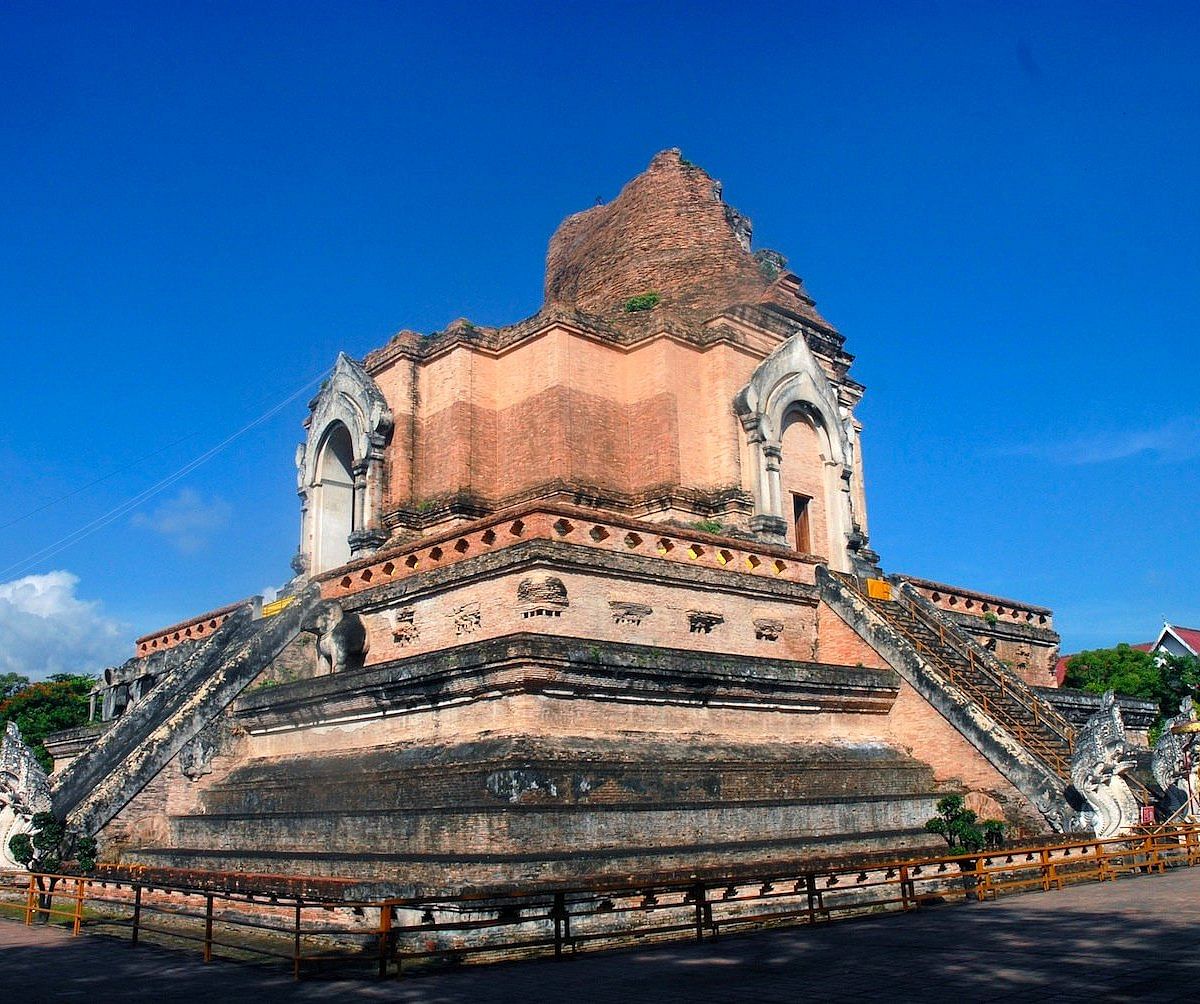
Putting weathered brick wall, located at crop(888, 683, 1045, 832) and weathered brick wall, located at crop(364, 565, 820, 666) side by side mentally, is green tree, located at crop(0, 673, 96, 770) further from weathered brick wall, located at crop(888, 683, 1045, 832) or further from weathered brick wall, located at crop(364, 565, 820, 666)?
weathered brick wall, located at crop(888, 683, 1045, 832)

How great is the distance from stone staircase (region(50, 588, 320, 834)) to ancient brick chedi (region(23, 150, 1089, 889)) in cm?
4

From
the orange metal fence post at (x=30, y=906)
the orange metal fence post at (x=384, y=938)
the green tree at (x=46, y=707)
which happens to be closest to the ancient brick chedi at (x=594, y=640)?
the orange metal fence post at (x=384, y=938)

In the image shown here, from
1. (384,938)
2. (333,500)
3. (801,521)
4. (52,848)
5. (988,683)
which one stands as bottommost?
(384,938)

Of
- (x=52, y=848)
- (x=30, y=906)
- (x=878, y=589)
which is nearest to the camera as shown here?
(x=30, y=906)

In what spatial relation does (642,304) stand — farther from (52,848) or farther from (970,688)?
(52,848)

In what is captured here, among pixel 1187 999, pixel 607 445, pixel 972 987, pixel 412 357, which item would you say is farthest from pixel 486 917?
pixel 412 357

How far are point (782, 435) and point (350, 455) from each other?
29.7 ft

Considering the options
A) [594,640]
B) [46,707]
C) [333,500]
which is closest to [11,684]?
[46,707]

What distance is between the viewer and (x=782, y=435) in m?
23.2

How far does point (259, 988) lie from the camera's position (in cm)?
938

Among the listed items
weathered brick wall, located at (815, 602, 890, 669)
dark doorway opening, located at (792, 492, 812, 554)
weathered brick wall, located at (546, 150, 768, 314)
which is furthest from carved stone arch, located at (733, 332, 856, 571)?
weathered brick wall, located at (546, 150, 768, 314)

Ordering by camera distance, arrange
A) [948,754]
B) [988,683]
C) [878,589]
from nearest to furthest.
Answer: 1. [948,754]
2. [988,683]
3. [878,589]

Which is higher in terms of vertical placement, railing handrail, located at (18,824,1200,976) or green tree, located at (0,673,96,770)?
green tree, located at (0,673,96,770)

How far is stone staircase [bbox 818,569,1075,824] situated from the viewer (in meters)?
16.3
